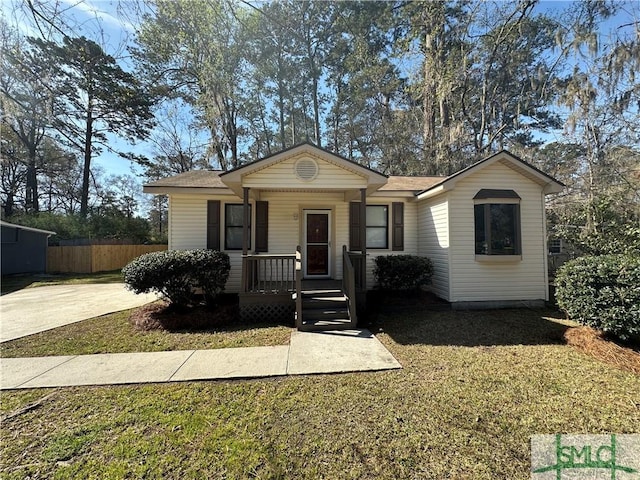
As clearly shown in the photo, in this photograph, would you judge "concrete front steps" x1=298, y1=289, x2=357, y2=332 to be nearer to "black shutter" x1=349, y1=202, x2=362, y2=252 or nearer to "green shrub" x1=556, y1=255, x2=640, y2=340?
"black shutter" x1=349, y1=202, x2=362, y2=252

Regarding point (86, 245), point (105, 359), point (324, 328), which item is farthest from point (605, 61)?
point (86, 245)

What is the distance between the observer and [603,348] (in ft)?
14.5

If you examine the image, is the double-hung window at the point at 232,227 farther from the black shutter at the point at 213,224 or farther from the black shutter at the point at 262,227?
the black shutter at the point at 262,227

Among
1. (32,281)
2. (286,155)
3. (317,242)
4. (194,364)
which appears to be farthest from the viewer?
(32,281)

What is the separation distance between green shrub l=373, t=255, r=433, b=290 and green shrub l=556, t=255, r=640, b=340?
2920mm

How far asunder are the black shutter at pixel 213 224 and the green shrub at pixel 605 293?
26.7ft

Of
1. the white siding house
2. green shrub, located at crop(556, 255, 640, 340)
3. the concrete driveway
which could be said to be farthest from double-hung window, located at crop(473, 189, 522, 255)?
the concrete driveway

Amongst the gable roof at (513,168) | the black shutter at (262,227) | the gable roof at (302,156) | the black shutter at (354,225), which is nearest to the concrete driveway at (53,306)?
the black shutter at (262,227)

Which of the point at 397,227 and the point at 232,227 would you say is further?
the point at 397,227

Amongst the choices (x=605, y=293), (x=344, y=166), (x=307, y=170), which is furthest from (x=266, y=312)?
(x=605, y=293)

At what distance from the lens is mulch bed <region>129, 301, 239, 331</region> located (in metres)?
5.98

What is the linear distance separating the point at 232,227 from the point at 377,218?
443 cm

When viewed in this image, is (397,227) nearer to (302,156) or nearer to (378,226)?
(378,226)

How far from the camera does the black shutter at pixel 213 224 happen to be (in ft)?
26.0
